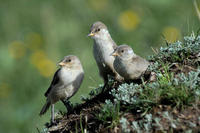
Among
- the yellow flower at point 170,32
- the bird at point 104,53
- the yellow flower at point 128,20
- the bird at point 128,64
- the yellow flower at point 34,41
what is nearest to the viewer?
the bird at point 128,64

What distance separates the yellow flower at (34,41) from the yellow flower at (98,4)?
1.96m

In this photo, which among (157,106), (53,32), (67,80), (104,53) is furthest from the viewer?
(53,32)

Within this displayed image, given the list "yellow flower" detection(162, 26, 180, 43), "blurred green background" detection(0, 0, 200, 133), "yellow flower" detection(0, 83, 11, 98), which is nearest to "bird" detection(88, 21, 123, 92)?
"blurred green background" detection(0, 0, 200, 133)

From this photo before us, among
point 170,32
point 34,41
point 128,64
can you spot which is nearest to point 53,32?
point 34,41

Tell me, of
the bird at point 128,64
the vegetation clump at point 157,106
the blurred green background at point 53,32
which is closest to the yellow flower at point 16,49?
the blurred green background at point 53,32

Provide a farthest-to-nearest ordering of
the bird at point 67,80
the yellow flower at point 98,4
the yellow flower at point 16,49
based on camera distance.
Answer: the yellow flower at point 98,4 → the yellow flower at point 16,49 → the bird at point 67,80

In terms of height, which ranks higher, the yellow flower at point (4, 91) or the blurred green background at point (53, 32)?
the blurred green background at point (53, 32)

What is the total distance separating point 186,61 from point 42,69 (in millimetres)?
5570

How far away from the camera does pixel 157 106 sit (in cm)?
548

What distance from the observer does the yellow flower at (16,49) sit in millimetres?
11445

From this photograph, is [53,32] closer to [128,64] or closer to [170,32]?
[170,32]

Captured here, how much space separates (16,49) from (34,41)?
57 centimetres

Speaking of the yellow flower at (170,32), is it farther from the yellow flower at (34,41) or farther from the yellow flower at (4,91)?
the yellow flower at (4,91)

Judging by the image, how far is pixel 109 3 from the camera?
509 inches
